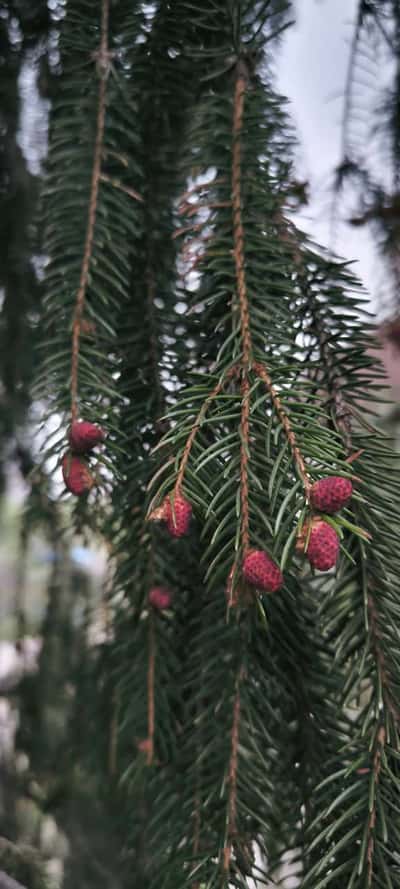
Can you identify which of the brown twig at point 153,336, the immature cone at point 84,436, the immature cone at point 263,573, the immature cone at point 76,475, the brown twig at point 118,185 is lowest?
the immature cone at point 263,573

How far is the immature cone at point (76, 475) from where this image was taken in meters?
0.36

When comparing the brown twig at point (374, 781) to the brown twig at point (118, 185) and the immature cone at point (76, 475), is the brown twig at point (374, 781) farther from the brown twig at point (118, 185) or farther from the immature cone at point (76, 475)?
the brown twig at point (118, 185)

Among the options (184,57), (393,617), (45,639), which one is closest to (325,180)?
(184,57)

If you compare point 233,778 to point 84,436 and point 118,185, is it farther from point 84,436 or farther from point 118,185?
point 118,185

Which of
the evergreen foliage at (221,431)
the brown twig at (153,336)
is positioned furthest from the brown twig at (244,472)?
the brown twig at (153,336)

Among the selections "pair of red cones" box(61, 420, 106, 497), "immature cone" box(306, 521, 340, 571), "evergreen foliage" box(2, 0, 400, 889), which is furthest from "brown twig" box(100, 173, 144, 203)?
"immature cone" box(306, 521, 340, 571)

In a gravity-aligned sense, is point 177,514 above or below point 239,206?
below

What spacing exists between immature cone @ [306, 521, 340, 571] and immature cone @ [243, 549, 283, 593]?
18mm

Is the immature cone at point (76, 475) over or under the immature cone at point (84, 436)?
under

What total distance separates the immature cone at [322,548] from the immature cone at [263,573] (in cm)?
2

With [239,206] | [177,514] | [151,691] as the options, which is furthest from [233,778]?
[239,206]

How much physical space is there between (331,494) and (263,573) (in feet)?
0.13

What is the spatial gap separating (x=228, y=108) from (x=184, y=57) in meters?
0.10

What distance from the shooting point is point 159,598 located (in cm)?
42
